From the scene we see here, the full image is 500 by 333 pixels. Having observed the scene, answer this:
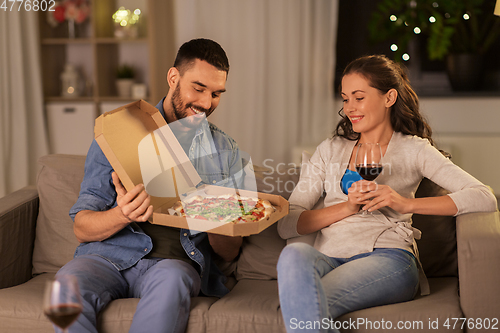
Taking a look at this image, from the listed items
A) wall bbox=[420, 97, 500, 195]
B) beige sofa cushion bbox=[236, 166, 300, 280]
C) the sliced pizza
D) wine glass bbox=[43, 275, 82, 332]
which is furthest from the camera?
wall bbox=[420, 97, 500, 195]

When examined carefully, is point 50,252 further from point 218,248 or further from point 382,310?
point 382,310

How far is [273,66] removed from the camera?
352cm

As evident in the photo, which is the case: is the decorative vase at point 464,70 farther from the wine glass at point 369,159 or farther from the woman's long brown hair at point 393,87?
the wine glass at point 369,159

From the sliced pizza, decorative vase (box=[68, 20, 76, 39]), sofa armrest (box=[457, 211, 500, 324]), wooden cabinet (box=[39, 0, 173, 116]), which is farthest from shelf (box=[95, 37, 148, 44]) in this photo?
sofa armrest (box=[457, 211, 500, 324])

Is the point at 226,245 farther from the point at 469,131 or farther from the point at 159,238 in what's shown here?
the point at 469,131

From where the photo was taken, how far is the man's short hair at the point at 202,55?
166 centimetres

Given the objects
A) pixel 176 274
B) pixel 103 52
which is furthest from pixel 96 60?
pixel 176 274

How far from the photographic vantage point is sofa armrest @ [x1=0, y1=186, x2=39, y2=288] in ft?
5.45

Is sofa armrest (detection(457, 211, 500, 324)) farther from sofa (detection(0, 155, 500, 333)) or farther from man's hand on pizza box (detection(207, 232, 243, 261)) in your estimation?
man's hand on pizza box (detection(207, 232, 243, 261))

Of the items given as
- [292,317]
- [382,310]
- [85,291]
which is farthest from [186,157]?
[382,310]

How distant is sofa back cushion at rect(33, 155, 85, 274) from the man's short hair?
0.61 meters

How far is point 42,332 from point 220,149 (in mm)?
829

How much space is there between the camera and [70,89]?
373 cm

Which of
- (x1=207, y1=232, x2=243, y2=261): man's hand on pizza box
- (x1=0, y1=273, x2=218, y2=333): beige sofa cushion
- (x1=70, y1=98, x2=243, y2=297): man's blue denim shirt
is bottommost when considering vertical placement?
(x1=0, y1=273, x2=218, y2=333): beige sofa cushion
